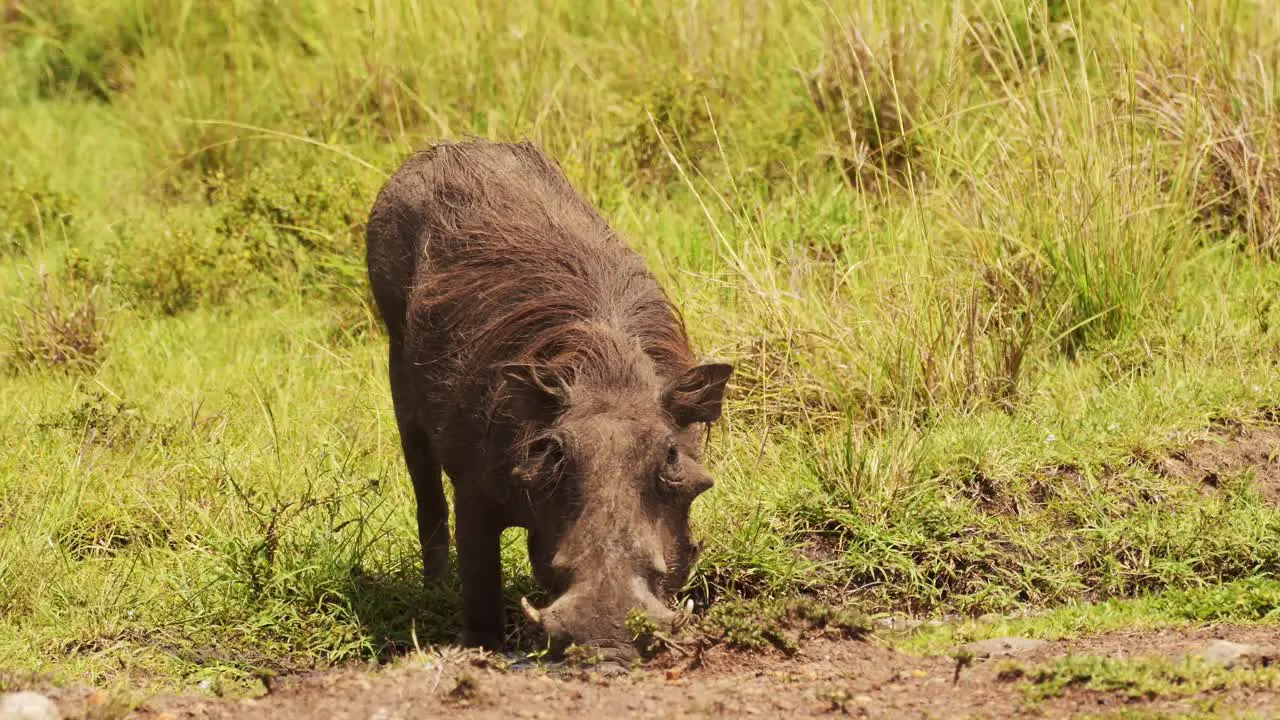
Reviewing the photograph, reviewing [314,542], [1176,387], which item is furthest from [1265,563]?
[314,542]

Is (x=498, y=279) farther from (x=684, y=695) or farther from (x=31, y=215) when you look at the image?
(x=31, y=215)

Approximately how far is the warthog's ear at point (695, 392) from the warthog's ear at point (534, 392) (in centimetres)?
25

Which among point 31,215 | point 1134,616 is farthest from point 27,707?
point 31,215

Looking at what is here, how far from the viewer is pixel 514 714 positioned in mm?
3549

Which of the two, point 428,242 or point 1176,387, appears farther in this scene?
point 1176,387

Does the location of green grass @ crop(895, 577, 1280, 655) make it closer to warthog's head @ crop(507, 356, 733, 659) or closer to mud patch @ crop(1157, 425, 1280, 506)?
mud patch @ crop(1157, 425, 1280, 506)

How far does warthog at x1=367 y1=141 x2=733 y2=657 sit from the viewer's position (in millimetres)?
3754

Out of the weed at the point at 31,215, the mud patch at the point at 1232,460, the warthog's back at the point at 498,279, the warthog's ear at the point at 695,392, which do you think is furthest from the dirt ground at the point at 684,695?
the weed at the point at 31,215

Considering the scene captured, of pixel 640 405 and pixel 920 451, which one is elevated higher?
pixel 640 405

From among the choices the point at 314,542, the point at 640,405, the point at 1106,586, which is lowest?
the point at 1106,586

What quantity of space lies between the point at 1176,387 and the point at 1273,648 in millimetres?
1759

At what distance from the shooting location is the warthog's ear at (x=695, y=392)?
400 centimetres

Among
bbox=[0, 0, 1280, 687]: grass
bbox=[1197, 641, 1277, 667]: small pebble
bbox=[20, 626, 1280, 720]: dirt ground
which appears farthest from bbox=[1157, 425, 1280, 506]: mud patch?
bbox=[1197, 641, 1277, 667]: small pebble

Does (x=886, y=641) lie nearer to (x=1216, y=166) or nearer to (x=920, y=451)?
(x=920, y=451)
